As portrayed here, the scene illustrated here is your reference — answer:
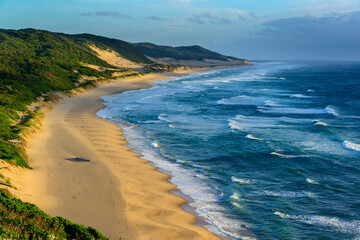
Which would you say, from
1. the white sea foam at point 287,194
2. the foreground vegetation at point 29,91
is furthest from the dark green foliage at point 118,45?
the white sea foam at point 287,194

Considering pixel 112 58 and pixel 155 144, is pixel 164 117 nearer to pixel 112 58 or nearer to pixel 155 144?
pixel 155 144

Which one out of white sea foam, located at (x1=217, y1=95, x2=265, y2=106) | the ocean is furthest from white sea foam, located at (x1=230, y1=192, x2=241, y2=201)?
white sea foam, located at (x1=217, y1=95, x2=265, y2=106)

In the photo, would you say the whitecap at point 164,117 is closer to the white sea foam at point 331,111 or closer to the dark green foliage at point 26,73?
the dark green foliage at point 26,73

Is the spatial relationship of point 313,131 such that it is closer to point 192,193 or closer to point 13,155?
point 192,193

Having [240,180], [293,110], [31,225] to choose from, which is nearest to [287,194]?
[240,180]

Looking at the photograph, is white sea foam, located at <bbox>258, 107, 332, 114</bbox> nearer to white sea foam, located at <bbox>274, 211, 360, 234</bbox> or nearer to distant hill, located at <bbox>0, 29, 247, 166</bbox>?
distant hill, located at <bbox>0, 29, 247, 166</bbox>

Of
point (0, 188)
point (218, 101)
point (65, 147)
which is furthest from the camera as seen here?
point (218, 101)

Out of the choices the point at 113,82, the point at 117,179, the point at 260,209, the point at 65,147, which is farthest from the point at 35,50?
the point at 260,209
